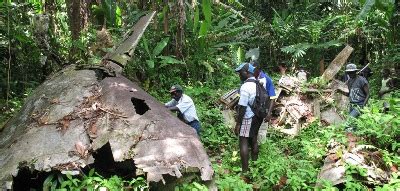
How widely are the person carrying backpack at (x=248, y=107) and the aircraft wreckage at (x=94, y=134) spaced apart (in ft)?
4.39

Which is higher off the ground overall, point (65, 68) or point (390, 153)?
point (65, 68)

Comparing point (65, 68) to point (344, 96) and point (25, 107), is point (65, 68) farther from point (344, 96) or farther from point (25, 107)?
point (344, 96)

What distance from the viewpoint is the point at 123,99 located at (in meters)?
4.95

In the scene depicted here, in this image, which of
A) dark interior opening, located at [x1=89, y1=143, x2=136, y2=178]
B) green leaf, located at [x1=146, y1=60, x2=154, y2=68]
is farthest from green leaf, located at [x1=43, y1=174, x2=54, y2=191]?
green leaf, located at [x1=146, y1=60, x2=154, y2=68]

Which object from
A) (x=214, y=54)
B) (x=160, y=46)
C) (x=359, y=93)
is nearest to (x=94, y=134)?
(x=359, y=93)

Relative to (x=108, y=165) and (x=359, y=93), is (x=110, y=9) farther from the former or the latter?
(x=108, y=165)

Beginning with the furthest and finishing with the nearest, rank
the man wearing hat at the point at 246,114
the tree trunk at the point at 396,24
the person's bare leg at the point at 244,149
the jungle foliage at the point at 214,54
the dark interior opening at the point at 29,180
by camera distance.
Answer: the tree trunk at the point at 396,24, the person's bare leg at the point at 244,149, the man wearing hat at the point at 246,114, the jungle foliage at the point at 214,54, the dark interior opening at the point at 29,180

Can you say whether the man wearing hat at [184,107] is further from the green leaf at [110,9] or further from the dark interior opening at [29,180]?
the green leaf at [110,9]

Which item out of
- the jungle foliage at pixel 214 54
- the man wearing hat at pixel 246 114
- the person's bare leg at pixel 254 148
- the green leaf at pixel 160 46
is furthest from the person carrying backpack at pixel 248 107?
the green leaf at pixel 160 46

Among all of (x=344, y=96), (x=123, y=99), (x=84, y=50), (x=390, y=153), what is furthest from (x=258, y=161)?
(x=84, y=50)

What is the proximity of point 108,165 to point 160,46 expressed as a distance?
21.6 feet

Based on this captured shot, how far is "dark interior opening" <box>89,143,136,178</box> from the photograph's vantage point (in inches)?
172

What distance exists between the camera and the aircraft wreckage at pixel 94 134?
3.90 meters

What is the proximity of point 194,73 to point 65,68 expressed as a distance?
5.29 meters
